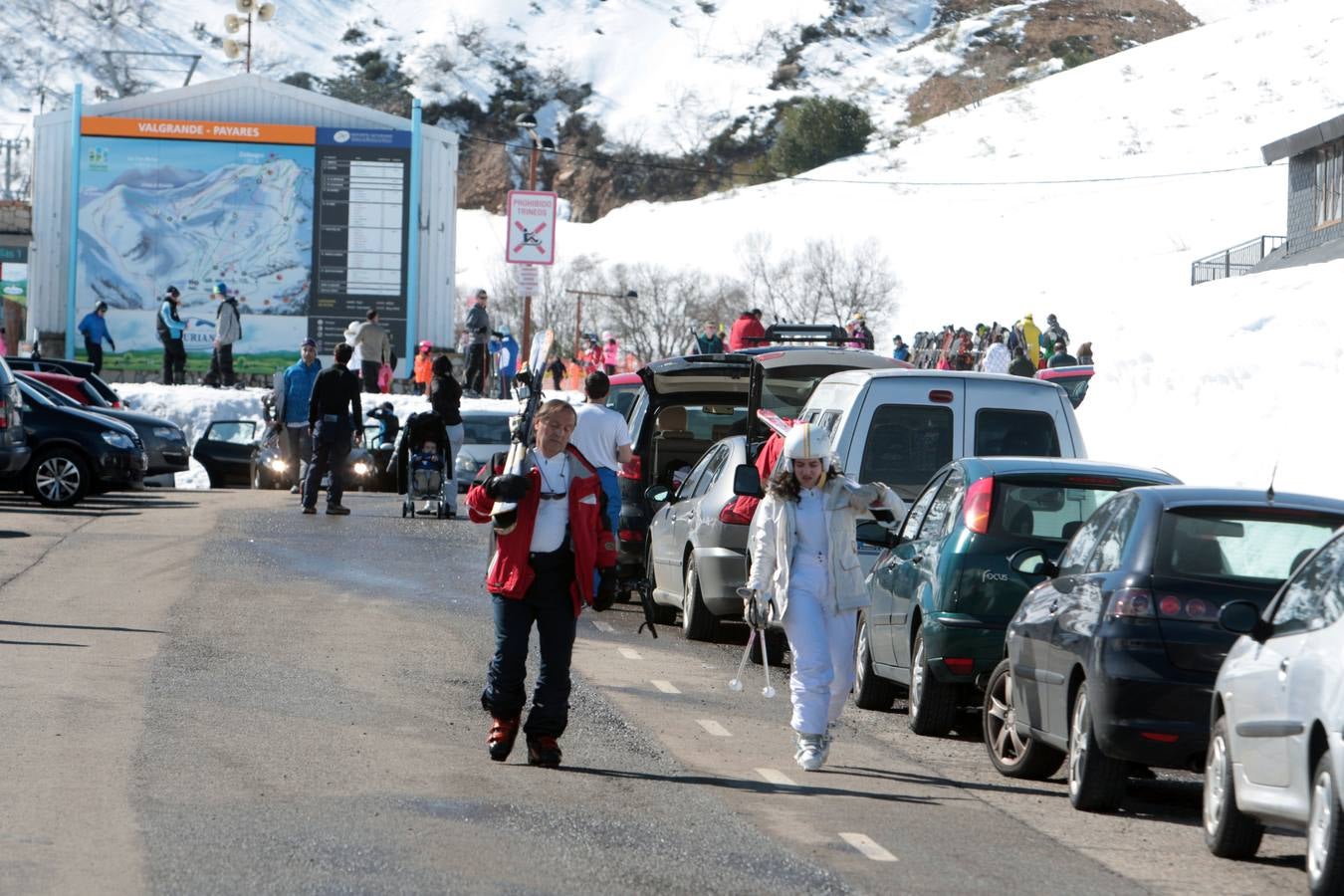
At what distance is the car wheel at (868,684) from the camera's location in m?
12.6

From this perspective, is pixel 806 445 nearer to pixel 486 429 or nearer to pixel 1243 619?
pixel 1243 619

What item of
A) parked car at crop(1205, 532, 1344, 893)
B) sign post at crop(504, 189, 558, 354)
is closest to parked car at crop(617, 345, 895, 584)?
parked car at crop(1205, 532, 1344, 893)

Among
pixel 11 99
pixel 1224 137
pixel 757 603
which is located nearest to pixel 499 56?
pixel 11 99

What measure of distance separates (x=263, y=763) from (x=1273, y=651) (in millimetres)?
4120

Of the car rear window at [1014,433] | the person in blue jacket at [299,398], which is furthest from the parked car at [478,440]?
the car rear window at [1014,433]

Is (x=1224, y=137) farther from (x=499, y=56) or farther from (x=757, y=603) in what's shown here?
(x=757, y=603)

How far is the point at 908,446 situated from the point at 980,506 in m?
3.08

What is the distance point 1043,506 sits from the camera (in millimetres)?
11336

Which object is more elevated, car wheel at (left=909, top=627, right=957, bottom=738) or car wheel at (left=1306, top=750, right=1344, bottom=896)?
car wheel at (left=1306, top=750, right=1344, bottom=896)

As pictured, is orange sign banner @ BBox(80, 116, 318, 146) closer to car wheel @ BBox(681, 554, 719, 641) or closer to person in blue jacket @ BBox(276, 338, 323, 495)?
person in blue jacket @ BBox(276, 338, 323, 495)

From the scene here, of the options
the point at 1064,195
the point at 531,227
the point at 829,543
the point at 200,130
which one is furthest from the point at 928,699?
the point at 1064,195

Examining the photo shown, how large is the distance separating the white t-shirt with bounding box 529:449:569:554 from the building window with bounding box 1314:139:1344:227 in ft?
143

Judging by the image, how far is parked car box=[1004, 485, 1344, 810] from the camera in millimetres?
8750

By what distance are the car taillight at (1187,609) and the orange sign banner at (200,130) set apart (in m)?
38.6
